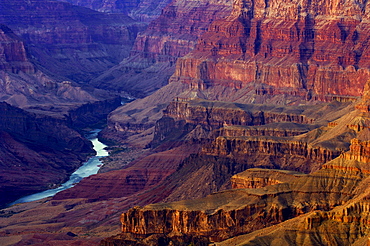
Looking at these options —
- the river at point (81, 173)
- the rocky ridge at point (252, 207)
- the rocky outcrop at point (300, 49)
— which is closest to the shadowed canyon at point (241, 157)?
the rocky ridge at point (252, 207)

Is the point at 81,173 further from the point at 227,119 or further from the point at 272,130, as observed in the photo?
the point at 272,130

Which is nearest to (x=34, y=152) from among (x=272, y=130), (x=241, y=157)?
(x=272, y=130)

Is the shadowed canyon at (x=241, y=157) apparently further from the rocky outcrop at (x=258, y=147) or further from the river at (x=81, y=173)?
the river at (x=81, y=173)

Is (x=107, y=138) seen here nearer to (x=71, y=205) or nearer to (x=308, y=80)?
(x=308, y=80)

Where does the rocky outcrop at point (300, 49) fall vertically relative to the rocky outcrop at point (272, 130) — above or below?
above

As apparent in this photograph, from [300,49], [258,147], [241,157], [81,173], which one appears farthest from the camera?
[300,49]

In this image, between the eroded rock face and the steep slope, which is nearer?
the steep slope

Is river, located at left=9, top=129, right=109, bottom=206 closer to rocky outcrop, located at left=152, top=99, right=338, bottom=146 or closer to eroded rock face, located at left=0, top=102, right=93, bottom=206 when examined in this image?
eroded rock face, located at left=0, top=102, right=93, bottom=206

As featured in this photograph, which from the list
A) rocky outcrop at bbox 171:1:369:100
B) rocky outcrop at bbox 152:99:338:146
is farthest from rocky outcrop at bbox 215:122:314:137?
rocky outcrop at bbox 171:1:369:100

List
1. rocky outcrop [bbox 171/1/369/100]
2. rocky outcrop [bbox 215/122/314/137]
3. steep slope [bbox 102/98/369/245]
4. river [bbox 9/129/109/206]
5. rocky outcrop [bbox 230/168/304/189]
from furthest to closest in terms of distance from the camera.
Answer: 1. rocky outcrop [bbox 171/1/369/100]
2. river [bbox 9/129/109/206]
3. rocky outcrop [bbox 215/122/314/137]
4. rocky outcrop [bbox 230/168/304/189]
5. steep slope [bbox 102/98/369/245]
